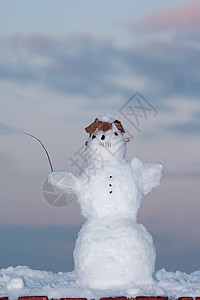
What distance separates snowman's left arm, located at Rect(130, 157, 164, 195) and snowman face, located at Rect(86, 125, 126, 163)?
234 mm

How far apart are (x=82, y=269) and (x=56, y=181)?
98 cm

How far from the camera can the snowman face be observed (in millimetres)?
6461

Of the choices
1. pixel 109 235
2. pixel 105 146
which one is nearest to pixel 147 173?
pixel 105 146

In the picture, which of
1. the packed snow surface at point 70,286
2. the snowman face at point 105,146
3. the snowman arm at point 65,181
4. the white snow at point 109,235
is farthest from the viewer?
the snowman arm at point 65,181

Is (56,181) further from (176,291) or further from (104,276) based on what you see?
(176,291)

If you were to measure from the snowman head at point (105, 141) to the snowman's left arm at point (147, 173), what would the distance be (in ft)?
0.70

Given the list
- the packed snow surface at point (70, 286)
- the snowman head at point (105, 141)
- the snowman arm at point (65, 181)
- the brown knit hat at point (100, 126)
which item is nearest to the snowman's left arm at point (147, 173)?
the snowman head at point (105, 141)

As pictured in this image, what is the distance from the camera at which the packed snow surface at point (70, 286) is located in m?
5.92

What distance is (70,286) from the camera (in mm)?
6359

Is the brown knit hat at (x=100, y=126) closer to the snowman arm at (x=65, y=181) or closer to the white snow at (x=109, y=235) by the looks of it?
the white snow at (x=109, y=235)

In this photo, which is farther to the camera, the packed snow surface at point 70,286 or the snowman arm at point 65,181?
the snowman arm at point 65,181

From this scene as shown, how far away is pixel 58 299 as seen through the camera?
5789 millimetres

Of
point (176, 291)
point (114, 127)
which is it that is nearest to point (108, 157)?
point (114, 127)

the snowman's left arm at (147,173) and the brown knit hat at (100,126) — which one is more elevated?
the brown knit hat at (100,126)
